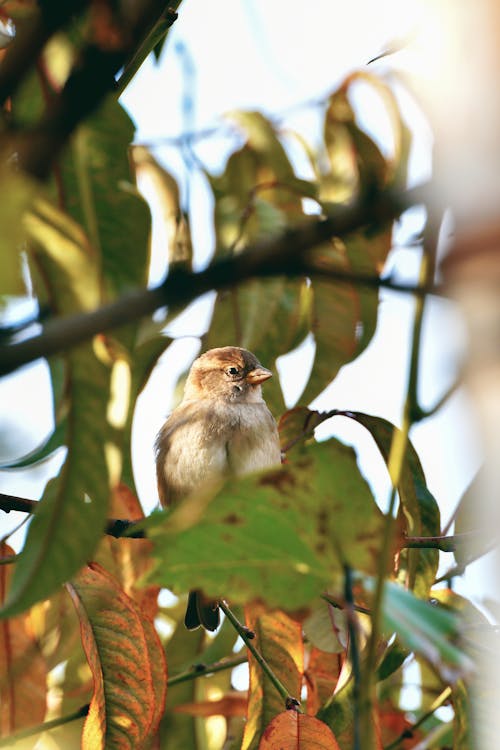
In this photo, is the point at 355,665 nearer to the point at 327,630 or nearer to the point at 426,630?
the point at 426,630

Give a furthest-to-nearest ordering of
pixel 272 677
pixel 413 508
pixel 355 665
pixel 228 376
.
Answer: pixel 228 376 → pixel 413 508 → pixel 272 677 → pixel 355 665

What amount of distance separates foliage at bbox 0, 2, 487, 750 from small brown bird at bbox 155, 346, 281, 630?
0.74 metres

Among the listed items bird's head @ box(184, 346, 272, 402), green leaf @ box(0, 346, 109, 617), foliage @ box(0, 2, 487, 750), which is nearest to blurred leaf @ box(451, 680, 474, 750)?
foliage @ box(0, 2, 487, 750)

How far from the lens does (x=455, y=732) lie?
1.73 metres

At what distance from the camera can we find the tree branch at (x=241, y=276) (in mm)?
762

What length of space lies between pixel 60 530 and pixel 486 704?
750 mm

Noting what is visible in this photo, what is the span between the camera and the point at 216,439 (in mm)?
4410

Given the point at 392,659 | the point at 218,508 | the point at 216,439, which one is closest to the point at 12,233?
the point at 218,508

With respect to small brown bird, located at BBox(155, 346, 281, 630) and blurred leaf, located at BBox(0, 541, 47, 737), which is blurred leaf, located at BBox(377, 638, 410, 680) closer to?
blurred leaf, located at BBox(0, 541, 47, 737)

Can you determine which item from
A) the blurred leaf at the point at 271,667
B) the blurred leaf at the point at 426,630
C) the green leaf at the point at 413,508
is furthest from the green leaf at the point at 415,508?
the blurred leaf at the point at 426,630

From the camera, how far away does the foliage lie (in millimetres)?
1062

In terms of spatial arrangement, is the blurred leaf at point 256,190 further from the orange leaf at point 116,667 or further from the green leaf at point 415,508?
the orange leaf at point 116,667

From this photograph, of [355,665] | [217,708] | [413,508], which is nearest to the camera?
[355,665]

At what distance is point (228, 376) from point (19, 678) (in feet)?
9.02
